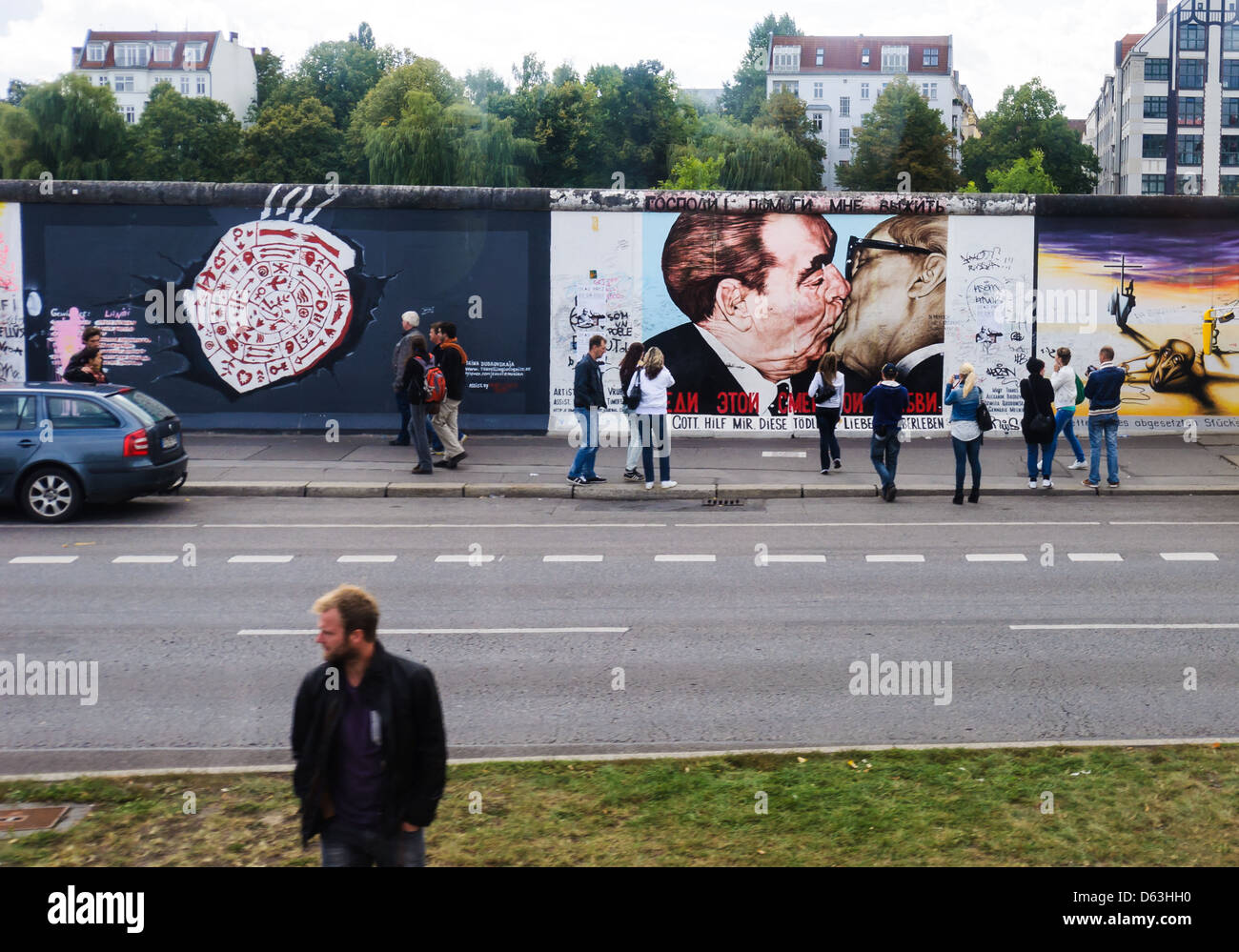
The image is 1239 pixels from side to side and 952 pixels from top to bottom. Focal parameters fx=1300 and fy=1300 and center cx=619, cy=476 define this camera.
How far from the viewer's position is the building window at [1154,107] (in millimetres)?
110688

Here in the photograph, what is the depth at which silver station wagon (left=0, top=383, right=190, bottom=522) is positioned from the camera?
48.5ft

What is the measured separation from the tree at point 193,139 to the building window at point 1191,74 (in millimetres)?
77145

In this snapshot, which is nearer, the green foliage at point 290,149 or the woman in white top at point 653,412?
the woman in white top at point 653,412

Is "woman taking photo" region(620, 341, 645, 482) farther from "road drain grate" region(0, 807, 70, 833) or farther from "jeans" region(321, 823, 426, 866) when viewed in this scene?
"jeans" region(321, 823, 426, 866)

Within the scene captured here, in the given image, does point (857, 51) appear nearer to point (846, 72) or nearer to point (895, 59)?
point (846, 72)

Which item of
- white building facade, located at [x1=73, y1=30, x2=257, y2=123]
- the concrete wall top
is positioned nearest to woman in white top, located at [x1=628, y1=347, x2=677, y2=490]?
the concrete wall top

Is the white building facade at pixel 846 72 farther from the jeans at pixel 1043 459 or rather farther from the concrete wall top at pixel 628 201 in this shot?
the jeans at pixel 1043 459

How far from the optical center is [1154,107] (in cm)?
11138

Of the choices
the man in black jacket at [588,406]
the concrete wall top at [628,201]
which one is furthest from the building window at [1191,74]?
the man in black jacket at [588,406]

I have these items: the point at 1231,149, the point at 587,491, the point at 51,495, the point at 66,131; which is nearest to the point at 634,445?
the point at 587,491

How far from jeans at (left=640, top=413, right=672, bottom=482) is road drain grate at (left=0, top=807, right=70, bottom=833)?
11.6 metres

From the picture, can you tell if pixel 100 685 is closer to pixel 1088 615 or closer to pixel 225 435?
pixel 1088 615
